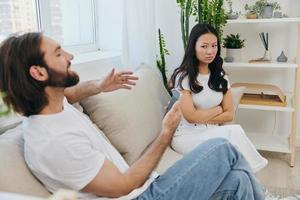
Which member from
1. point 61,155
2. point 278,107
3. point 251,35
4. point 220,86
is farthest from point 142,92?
point 251,35

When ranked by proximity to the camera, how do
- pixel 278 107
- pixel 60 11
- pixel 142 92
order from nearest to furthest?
1. pixel 142 92
2. pixel 60 11
3. pixel 278 107

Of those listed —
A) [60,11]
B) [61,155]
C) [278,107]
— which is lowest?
[278,107]

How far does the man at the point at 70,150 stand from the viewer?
3.67 ft

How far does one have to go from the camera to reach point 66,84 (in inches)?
49.0

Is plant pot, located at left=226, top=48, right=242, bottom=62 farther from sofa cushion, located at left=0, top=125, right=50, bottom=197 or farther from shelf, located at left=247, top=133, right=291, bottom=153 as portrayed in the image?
sofa cushion, located at left=0, top=125, right=50, bottom=197

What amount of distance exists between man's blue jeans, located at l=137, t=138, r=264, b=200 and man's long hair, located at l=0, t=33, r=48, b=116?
1.69 feet

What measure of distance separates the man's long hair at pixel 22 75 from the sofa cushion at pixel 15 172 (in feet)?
0.39

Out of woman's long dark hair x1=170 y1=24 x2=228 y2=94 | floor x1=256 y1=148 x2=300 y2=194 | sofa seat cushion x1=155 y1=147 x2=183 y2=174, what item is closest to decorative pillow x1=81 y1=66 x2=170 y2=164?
sofa seat cushion x1=155 y1=147 x2=183 y2=174

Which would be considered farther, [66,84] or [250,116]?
[250,116]

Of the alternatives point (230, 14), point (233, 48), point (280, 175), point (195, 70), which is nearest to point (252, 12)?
point (230, 14)

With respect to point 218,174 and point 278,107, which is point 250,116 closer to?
point 278,107

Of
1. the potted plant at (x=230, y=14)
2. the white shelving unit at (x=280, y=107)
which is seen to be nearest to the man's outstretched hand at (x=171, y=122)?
the white shelving unit at (x=280, y=107)

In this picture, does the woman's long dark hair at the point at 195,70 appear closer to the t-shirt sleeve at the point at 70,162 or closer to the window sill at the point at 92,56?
the window sill at the point at 92,56

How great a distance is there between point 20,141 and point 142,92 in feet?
2.88
